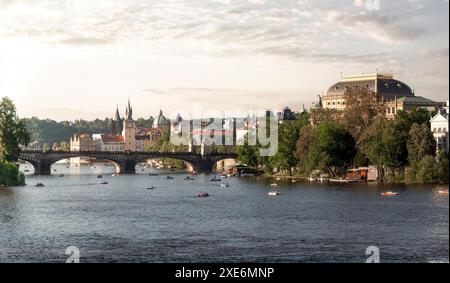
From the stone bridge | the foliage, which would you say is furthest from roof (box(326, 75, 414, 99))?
the foliage

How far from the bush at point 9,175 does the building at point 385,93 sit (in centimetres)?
4377

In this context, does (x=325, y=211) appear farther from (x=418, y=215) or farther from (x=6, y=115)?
(x=6, y=115)

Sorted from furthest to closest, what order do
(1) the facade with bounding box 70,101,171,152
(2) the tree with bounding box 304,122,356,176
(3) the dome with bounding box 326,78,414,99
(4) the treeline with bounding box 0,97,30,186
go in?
(1) the facade with bounding box 70,101,171,152, (3) the dome with bounding box 326,78,414,99, (2) the tree with bounding box 304,122,356,176, (4) the treeline with bounding box 0,97,30,186

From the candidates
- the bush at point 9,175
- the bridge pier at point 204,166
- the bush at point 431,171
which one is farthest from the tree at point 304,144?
the bridge pier at point 204,166

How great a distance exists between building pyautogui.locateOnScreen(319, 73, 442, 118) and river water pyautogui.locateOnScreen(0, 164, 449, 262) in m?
41.7

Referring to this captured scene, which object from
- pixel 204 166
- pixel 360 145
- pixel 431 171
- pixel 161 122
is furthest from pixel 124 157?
pixel 161 122

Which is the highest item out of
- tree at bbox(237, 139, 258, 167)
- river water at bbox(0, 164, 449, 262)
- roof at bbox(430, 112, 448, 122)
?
roof at bbox(430, 112, 448, 122)

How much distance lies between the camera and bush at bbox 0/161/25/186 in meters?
65.8

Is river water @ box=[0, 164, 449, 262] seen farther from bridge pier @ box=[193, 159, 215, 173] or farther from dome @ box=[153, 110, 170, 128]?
dome @ box=[153, 110, 170, 128]

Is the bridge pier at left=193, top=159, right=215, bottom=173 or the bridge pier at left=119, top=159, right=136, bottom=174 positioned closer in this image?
the bridge pier at left=119, top=159, right=136, bottom=174

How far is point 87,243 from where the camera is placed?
30781 mm

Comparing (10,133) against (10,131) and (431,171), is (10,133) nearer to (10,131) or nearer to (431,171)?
(10,131)

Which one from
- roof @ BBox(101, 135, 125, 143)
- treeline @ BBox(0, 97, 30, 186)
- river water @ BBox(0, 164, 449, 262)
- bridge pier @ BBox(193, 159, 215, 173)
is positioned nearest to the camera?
river water @ BBox(0, 164, 449, 262)
